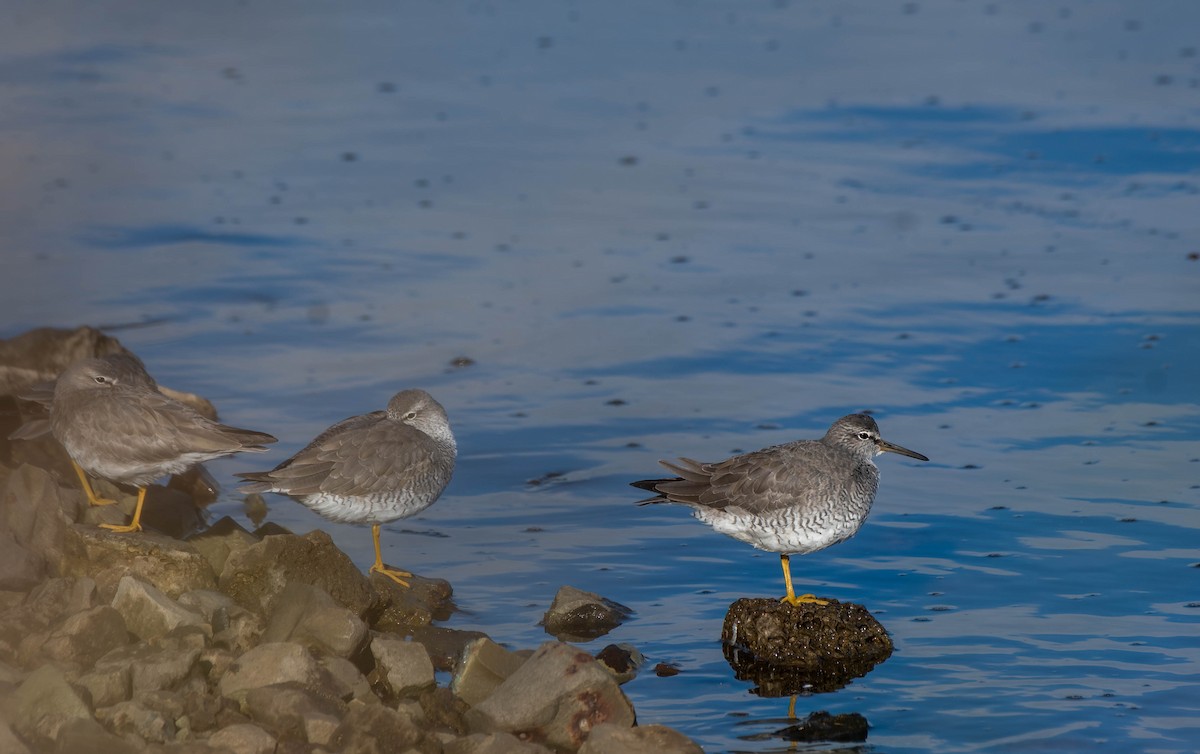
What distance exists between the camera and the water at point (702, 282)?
10742 millimetres

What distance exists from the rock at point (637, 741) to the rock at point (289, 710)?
4.41 feet

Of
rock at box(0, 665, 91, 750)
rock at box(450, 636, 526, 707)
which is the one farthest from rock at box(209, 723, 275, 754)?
rock at box(450, 636, 526, 707)

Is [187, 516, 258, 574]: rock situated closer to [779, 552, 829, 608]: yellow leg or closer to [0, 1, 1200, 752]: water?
[0, 1, 1200, 752]: water

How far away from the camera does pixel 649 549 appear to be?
39.0 ft

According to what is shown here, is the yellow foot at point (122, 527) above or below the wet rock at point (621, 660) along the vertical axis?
above

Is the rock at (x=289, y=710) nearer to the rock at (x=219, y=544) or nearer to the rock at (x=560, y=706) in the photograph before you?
the rock at (x=560, y=706)

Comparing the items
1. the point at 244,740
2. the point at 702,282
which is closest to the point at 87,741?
the point at 244,740

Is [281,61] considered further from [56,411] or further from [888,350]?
[56,411]

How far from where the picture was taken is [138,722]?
784 cm

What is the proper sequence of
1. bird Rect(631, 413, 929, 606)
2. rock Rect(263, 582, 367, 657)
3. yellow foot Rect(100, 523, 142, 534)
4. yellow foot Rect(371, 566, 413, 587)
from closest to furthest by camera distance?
rock Rect(263, 582, 367, 657) → yellow foot Rect(100, 523, 142, 534) → bird Rect(631, 413, 929, 606) → yellow foot Rect(371, 566, 413, 587)

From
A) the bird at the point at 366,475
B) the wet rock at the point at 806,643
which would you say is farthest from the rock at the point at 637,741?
the bird at the point at 366,475

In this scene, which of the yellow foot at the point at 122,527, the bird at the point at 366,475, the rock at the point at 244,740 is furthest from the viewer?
the bird at the point at 366,475

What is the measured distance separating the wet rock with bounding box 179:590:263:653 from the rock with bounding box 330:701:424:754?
1249 mm

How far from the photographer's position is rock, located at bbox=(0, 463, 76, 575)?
974 centimetres
